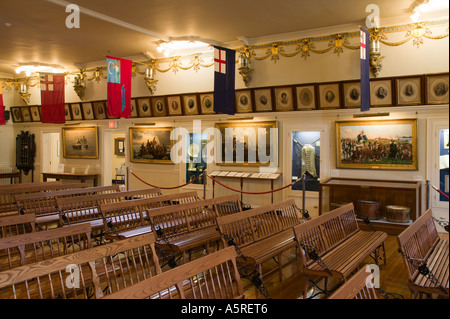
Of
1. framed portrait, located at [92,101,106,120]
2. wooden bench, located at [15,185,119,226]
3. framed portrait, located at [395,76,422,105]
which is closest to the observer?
wooden bench, located at [15,185,119,226]

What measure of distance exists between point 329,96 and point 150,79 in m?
6.41

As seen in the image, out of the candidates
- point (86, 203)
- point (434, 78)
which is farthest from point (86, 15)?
point (434, 78)

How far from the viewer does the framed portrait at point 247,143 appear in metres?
11.1

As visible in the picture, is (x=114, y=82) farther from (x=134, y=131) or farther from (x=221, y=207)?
(x=221, y=207)

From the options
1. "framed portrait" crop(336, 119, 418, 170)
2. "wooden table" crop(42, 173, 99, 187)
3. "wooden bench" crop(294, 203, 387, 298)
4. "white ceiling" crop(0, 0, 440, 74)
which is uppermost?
"white ceiling" crop(0, 0, 440, 74)

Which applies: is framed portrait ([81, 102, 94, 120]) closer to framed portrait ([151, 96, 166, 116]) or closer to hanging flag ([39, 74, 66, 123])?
hanging flag ([39, 74, 66, 123])

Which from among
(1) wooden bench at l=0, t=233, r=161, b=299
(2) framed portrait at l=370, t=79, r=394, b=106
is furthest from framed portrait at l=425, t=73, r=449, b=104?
(1) wooden bench at l=0, t=233, r=161, b=299

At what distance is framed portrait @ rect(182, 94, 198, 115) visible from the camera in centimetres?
1227

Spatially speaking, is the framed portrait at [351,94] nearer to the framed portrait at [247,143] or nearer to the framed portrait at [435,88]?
the framed portrait at [435,88]

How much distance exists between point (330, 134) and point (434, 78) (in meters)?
2.81

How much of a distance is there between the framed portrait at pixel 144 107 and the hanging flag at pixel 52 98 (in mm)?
2611

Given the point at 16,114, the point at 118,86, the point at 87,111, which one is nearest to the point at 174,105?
the point at 118,86

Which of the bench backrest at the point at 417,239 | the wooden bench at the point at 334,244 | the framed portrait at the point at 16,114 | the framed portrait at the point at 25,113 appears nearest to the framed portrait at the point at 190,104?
the wooden bench at the point at 334,244

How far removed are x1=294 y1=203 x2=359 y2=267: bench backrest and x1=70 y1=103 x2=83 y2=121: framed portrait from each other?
12371 millimetres
